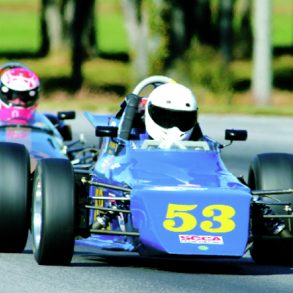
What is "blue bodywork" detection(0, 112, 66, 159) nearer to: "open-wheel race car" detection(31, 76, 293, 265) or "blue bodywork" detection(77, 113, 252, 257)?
"open-wheel race car" detection(31, 76, 293, 265)

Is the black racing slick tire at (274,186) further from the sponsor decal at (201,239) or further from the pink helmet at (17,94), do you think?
the pink helmet at (17,94)

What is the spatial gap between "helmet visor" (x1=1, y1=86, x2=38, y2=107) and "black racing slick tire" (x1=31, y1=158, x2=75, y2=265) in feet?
22.2

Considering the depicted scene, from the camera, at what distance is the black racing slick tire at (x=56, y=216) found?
1103cm

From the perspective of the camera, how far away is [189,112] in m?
12.4

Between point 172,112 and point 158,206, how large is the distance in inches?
72.1

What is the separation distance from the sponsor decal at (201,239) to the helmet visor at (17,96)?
7.68 m

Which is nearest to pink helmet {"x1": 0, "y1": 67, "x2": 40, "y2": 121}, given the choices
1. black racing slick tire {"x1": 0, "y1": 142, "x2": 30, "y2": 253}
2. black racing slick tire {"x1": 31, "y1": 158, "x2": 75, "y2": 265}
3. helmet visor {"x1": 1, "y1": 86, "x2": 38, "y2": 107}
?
helmet visor {"x1": 1, "y1": 86, "x2": 38, "y2": 107}

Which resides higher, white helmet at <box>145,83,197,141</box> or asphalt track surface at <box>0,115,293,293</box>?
white helmet at <box>145,83,197,141</box>

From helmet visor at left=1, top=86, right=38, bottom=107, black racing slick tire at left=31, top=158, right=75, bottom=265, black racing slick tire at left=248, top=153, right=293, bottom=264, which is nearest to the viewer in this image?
black racing slick tire at left=31, top=158, right=75, bottom=265

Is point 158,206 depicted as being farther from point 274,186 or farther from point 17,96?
point 17,96

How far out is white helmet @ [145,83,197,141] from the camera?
12.4m

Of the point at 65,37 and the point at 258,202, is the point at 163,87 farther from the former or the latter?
the point at 65,37

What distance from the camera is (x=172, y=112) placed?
40.8 ft

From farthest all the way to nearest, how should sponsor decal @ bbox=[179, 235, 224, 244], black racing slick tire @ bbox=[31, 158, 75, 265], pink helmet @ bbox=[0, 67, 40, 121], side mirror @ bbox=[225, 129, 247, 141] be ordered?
pink helmet @ bbox=[0, 67, 40, 121]
side mirror @ bbox=[225, 129, 247, 141]
black racing slick tire @ bbox=[31, 158, 75, 265]
sponsor decal @ bbox=[179, 235, 224, 244]
